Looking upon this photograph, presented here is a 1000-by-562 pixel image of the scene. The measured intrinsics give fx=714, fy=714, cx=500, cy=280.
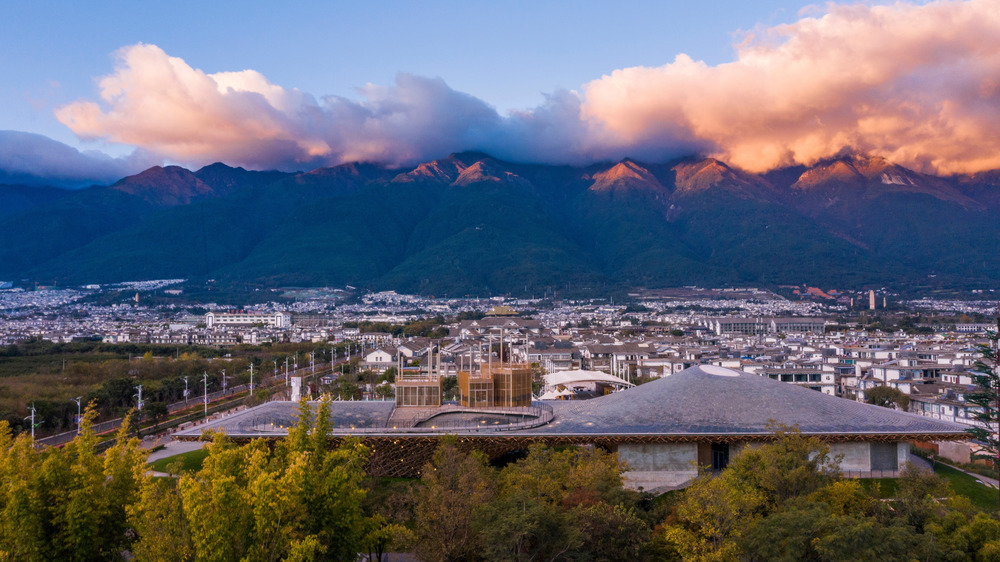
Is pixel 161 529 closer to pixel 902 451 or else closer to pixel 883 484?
pixel 883 484

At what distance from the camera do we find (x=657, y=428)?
3803 centimetres

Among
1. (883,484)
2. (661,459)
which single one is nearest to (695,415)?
(661,459)

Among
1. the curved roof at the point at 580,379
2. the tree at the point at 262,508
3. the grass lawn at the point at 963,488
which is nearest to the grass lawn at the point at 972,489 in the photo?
the grass lawn at the point at 963,488

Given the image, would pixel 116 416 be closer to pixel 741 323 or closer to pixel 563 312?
pixel 741 323

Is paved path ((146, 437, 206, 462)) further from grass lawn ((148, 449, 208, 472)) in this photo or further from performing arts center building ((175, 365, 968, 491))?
performing arts center building ((175, 365, 968, 491))

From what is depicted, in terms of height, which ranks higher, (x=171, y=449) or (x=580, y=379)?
(x=580, y=379)

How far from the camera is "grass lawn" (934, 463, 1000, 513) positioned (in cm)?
3369

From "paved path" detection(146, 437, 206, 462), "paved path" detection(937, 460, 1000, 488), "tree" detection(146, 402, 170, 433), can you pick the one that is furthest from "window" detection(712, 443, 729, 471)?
"tree" detection(146, 402, 170, 433)

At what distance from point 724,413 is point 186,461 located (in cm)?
3176

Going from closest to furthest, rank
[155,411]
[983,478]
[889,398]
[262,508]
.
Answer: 1. [262,508]
2. [983,478]
3. [155,411]
4. [889,398]

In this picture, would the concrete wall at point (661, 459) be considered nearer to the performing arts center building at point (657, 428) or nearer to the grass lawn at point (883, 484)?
the performing arts center building at point (657, 428)

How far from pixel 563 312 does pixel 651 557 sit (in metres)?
176

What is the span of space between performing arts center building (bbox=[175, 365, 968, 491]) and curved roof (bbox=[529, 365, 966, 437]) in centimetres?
6

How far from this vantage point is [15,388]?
191ft
